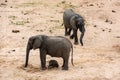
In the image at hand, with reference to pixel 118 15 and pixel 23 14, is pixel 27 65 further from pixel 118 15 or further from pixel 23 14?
pixel 118 15

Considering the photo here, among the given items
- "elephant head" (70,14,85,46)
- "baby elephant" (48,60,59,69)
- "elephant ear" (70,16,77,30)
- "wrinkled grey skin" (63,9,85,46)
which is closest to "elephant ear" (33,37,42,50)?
"baby elephant" (48,60,59,69)

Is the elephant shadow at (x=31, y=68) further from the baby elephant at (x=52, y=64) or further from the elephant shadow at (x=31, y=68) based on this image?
the baby elephant at (x=52, y=64)

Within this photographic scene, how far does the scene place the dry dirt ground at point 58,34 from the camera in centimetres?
1151

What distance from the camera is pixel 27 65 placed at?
1206 centimetres

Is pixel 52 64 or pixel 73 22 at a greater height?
pixel 73 22

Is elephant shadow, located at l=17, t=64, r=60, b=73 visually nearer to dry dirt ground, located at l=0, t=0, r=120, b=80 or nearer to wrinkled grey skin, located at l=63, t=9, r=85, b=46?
dry dirt ground, located at l=0, t=0, r=120, b=80

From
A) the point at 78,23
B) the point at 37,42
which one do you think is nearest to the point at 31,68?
the point at 37,42

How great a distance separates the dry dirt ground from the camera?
453 inches

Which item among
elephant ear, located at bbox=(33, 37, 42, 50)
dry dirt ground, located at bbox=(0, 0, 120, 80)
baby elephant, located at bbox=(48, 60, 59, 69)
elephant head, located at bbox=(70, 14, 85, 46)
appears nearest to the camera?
dry dirt ground, located at bbox=(0, 0, 120, 80)

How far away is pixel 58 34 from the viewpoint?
54.0 ft

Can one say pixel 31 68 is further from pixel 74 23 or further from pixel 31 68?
pixel 74 23

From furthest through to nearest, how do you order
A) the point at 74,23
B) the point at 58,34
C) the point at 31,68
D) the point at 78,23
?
1. the point at 58,34
2. the point at 74,23
3. the point at 78,23
4. the point at 31,68

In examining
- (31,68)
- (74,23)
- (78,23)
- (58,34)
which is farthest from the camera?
(58,34)

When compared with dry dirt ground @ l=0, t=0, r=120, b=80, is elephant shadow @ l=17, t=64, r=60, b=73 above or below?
above
